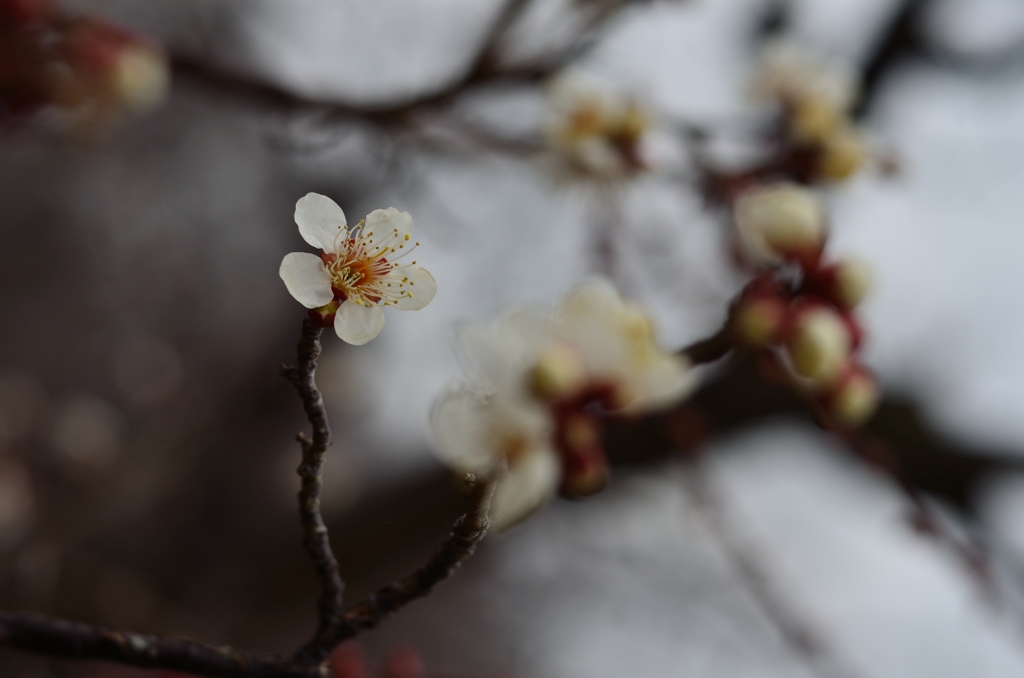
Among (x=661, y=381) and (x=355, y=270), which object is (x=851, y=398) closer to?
(x=661, y=381)

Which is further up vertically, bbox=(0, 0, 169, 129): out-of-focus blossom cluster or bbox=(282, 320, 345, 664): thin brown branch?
bbox=(282, 320, 345, 664): thin brown branch

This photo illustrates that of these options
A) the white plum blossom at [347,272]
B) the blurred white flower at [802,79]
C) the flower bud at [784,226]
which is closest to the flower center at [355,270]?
the white plum blossom at [347,272]

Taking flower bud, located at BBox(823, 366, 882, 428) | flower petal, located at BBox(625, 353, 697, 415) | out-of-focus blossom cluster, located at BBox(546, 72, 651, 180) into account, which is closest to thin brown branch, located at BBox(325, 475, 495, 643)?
flower petal, located at BBox(625, 353, 697, 415)

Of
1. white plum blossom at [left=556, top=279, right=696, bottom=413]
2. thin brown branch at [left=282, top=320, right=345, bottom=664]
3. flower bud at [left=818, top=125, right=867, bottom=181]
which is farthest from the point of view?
flower bud at [left=818, top=125, right=867, bottom=181]

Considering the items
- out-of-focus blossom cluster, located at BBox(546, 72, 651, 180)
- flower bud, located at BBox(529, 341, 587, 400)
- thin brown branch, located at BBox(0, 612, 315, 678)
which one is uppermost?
flower bud, located at BBox(529, 341, 587, 400)

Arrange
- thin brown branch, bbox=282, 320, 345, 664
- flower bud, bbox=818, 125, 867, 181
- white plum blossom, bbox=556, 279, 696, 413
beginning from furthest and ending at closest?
flower bud, bbox=818, 125, 867, 181
white plum blossom, bbox=556, 279, 696, 413
thin brown branch, bbox=282, 320, 345, 664

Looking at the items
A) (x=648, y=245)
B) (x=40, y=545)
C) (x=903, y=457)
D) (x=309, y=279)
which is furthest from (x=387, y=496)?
(x=309, y=279)

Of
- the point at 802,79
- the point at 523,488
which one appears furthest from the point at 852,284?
the point at 802,79

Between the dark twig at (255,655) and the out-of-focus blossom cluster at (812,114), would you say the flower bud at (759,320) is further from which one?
the out-of-focus blossom cluster at (812,114)

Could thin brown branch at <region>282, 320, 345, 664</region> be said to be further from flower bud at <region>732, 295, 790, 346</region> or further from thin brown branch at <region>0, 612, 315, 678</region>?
flower bud at <region>732, 295, 790, 346</region>
